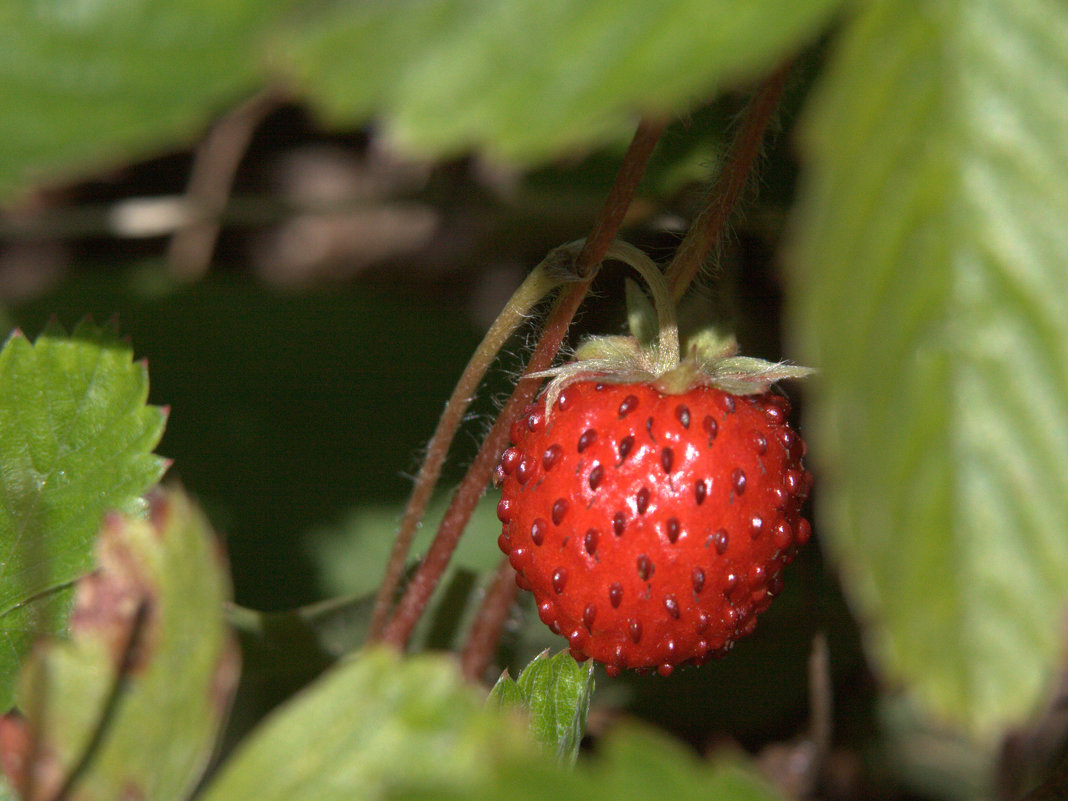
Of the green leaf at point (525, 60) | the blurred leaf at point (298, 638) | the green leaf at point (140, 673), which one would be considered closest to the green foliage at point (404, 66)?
A: the green leaf at point (525, 60)

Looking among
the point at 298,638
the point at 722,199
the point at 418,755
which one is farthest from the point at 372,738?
the point at 298,638

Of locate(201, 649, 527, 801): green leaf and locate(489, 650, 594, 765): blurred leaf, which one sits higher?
locate(201, 649, 527, 801): green leaf

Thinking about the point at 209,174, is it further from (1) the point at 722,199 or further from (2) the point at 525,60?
(2) the point at 525,60

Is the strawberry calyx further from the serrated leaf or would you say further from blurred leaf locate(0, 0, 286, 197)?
blurred leaf locate(0, 0, 286, 197)

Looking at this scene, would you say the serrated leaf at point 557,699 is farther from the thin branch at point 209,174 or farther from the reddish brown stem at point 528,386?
the thin branch at point 209,174

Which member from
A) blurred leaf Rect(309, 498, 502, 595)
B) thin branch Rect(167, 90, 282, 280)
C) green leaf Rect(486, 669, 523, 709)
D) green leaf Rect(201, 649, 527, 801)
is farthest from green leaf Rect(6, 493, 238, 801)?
thin branch Rect(167, 90, 282, 280)

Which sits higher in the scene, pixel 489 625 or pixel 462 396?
pixel 462 396
